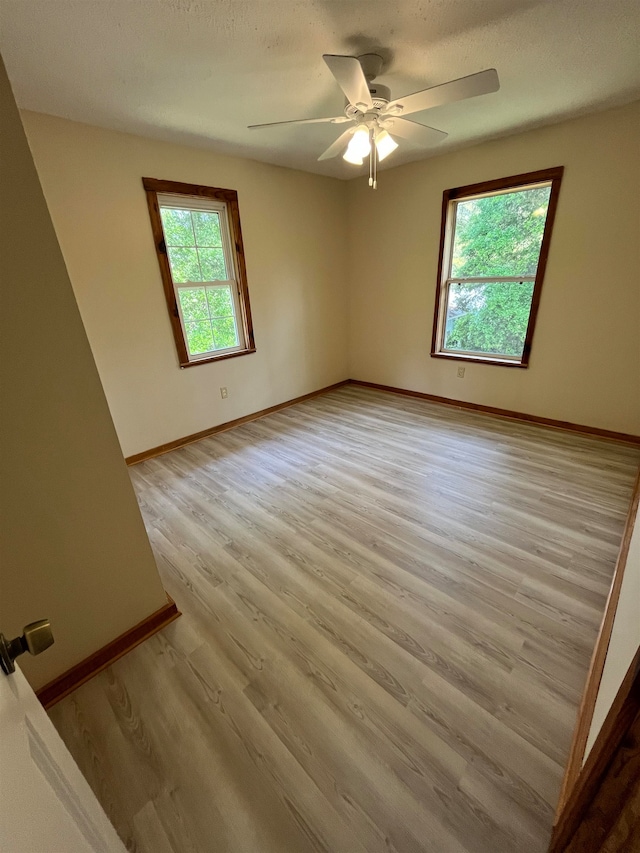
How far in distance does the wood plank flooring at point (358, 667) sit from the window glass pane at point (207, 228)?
221cm

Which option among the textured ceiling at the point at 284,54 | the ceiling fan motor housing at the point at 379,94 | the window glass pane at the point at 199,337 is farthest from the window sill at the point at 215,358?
Result: the ceiling fan motor housing at the point at 379,94

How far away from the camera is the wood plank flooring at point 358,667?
1.01 m

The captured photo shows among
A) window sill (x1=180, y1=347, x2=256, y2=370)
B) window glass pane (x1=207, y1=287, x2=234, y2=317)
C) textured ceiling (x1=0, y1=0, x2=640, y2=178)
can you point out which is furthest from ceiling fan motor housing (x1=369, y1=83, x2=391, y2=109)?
window sill (x1=180, y1=347, x2=256, y2=370)

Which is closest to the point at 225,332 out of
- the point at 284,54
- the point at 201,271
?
the point at 201,271

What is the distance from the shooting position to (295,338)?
415cm

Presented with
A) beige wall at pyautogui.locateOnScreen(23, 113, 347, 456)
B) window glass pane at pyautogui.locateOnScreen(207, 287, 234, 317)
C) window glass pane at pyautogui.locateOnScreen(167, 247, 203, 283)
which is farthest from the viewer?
window glass pane at pyautogui.locateOnScreen(207, 287, 234, 317)

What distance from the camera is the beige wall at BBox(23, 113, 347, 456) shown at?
2451 millimetres

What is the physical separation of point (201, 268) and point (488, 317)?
2808 mm

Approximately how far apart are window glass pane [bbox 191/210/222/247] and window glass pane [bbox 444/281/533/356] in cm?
239

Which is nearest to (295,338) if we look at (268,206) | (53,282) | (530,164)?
(268,206)

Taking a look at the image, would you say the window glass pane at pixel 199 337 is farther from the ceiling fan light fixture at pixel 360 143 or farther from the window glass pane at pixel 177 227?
the ceiling fan light fixture at pixel 360 143

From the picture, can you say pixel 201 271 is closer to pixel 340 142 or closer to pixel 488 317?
→ pixel 340 142

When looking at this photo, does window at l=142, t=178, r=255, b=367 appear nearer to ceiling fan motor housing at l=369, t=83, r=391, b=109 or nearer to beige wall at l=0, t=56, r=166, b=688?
ceiling fan motor housing at l=369, t=83, r=391, b=109

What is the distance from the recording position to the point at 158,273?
9.51 feet
